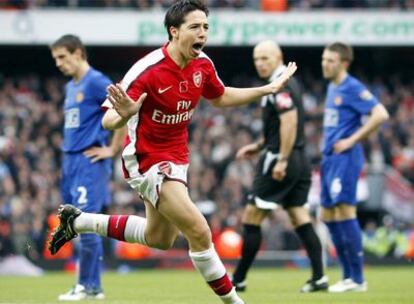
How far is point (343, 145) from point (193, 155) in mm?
11571

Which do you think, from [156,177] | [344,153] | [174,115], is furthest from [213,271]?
[344,153]

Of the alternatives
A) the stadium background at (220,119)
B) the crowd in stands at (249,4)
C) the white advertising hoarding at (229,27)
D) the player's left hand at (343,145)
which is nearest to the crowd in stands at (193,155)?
the stadium background at (220,119)

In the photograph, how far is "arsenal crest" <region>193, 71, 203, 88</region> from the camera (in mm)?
7867

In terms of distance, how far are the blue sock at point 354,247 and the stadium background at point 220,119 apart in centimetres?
722

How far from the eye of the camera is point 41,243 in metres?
17.9

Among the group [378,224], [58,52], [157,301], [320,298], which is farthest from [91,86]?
[378,224]

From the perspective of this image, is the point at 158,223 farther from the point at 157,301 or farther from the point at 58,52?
the point at 58,52

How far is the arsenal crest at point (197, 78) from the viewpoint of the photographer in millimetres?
7867

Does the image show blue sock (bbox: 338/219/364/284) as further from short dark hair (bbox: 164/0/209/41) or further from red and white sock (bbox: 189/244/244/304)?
short dark hair (bbox: 164/0/209/41)

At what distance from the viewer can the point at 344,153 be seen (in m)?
11.1

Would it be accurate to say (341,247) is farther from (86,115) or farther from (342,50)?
(86,115)

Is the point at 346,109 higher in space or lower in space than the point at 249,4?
lower

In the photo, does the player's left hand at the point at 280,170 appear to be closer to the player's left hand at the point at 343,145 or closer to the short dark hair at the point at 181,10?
the player's left hand at the point at 343,145

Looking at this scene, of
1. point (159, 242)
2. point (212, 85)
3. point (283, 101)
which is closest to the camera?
point (159, 242)
